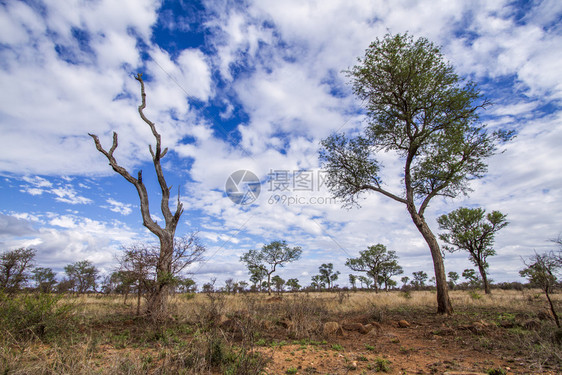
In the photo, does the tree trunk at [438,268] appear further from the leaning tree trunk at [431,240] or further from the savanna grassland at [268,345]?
the savanna grassland at [268,345]

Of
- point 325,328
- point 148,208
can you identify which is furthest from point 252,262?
point 325,328

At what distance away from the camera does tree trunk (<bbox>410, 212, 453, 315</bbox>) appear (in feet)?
34.2

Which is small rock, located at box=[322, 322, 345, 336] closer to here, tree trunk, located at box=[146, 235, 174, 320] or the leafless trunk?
the leafless trunk

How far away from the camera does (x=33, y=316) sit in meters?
6.54

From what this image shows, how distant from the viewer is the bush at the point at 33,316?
6.23 m

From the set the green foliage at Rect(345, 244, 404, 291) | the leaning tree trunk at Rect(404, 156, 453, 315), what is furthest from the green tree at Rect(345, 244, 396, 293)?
the leaning tree trunk at Rect(404, 156, 453, 315)

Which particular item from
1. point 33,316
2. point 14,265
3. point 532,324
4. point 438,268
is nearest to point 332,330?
point 532,324

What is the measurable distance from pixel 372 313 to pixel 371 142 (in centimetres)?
851

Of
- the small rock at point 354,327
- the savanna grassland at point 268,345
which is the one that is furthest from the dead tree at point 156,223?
the small rock at point 354,327

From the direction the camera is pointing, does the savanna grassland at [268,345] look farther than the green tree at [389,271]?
No

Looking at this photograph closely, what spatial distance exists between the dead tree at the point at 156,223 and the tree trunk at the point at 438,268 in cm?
1077

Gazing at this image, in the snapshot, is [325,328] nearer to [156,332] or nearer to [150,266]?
[156,332]

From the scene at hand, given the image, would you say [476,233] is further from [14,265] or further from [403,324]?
[14,265]

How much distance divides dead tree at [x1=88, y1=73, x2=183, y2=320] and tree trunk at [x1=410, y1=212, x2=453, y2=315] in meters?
10.8
